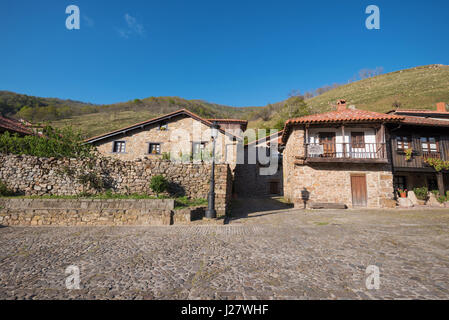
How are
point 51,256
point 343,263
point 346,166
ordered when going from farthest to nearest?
point 346,166, point 51,256, point 343,263

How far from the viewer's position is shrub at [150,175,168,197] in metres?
9.71

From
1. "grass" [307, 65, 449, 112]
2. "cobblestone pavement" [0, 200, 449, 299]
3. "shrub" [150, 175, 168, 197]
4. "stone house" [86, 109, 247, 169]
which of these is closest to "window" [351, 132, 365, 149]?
"cobblestone pavement" [0, 200, 449, 299]

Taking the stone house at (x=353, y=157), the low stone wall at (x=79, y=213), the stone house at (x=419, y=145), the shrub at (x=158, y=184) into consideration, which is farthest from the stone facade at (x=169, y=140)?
the stone house at (x=419, y=145)

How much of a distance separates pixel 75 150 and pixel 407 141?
23693mm

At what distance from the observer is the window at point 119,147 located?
18438mm

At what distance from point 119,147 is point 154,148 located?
11.3ft

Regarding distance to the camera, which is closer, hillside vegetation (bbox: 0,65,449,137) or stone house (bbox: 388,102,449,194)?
stone house (bbox: 388,102,449,194)

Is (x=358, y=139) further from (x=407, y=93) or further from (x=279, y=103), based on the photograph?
(x=279, y=103)

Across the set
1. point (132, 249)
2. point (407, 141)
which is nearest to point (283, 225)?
point (132, 249)

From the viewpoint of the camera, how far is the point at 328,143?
1391cm

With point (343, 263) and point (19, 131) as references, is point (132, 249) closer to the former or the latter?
point (343, 263)

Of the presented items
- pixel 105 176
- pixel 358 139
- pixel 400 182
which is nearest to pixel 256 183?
pixel 358 139

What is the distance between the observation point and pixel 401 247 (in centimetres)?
521

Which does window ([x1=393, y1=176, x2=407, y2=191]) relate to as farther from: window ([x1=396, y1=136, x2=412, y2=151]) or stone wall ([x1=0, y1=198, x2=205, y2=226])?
stone wall ([x1=0, y1=198, x2=205, y2=226])
